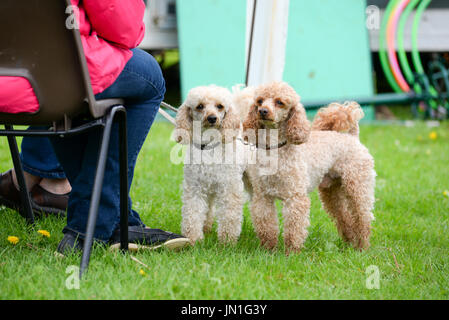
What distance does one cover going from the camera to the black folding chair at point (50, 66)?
1.71 m

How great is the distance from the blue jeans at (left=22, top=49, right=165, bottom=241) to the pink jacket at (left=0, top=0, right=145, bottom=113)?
0.14 m

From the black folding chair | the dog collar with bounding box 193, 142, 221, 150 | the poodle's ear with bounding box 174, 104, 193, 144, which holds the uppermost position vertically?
the black folding chair

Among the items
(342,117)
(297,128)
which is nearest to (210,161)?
(297,128)

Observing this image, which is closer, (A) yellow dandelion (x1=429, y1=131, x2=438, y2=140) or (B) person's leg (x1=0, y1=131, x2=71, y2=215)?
(B) person's leg (x1=0, y1=131, x2=71, y2=215)

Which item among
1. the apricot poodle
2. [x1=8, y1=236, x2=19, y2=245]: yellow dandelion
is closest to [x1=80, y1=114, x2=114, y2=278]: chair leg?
[x1=8, y1=236, x2=19, y2=245]: yellow dandelion

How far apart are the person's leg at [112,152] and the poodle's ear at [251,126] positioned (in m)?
0.60

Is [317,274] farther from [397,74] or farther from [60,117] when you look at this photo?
[397,74]

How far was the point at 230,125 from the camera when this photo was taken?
2867 millimetres

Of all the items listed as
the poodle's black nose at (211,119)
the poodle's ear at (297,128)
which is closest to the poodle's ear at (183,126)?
the poodle's black nose at (211,119)

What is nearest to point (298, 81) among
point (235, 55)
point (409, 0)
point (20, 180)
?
point (235, 55)

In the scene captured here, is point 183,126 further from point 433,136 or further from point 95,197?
point 433,136

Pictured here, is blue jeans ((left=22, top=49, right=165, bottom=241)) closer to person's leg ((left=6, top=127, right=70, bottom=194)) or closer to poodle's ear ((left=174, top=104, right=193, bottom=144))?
poodle's ear ((left=174, top=104, right=193, bottom=144))

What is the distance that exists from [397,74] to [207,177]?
6047 millimetres

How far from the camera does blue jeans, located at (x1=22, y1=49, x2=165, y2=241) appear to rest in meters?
2.21
